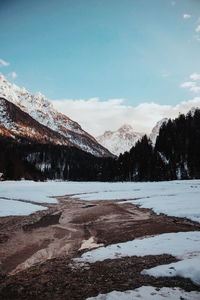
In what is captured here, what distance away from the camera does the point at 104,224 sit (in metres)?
16.6

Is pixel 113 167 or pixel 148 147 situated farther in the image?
pixel 113 167

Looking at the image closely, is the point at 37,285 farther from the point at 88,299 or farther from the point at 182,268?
the point at 182,268

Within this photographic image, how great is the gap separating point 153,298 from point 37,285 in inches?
124

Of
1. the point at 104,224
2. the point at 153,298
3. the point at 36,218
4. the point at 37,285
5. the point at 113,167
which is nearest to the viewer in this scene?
the point at 153,298

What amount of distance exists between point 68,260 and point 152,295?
408cm

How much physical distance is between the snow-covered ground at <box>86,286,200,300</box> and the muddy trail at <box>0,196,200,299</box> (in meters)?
0.37

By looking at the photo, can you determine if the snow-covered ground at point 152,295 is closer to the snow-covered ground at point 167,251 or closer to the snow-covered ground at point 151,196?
the snow-covered ground at point 167,251

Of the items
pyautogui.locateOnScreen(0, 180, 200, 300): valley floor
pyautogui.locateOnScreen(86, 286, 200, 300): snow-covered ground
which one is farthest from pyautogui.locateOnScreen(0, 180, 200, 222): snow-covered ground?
pyautogui.locateOnScreen(86, 286, 200, 300): snow-covered ground

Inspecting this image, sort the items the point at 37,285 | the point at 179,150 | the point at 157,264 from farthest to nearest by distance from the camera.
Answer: the point at 179,150 → the point at 157,264 → the point at 37,285

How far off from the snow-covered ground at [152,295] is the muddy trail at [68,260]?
0.37m

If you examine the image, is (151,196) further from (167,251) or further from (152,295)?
(152,295)

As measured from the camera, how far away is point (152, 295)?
5633 millimetres

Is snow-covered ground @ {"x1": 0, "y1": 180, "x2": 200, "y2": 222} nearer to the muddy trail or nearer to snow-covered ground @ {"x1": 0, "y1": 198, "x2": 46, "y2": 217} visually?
the muddy trail

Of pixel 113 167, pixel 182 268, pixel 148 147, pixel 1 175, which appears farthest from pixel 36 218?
pixel 113 167
